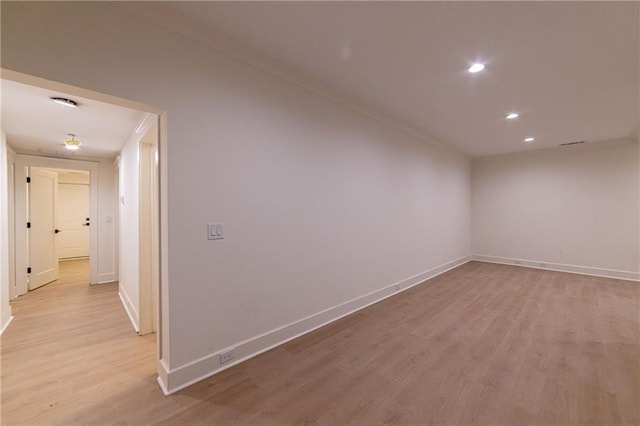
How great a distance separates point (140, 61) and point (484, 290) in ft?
17.6

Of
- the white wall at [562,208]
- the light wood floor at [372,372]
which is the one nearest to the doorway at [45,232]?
the light wood floor at [372,372]

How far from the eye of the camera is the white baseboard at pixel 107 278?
504 centimetres

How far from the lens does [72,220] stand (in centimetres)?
761

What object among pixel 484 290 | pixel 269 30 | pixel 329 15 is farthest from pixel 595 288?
pixel 269 30

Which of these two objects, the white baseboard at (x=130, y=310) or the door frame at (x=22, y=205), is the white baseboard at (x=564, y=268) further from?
the door frame at (x=22, y=205)

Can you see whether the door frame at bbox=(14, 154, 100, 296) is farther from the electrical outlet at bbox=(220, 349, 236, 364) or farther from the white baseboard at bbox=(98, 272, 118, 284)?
the electrical outlet at bbox=(220, 349, 236, 364)

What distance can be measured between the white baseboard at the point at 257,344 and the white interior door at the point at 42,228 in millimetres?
4626

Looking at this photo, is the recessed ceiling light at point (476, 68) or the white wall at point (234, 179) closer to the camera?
the white wall at point (234, 179)

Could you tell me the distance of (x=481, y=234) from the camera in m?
6.78

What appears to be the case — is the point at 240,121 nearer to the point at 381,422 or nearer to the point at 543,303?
the point at 381,422

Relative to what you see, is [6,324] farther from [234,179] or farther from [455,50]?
[455,50]

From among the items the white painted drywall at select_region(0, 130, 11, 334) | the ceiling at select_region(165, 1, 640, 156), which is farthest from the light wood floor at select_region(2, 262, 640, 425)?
the ceiling at select_region(165, 1, 640, 156)

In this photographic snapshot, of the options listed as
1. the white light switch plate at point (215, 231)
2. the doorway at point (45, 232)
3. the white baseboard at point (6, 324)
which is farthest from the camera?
the doorway at point (45, 232)

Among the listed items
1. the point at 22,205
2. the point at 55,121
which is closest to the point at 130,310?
the point at 55,121
